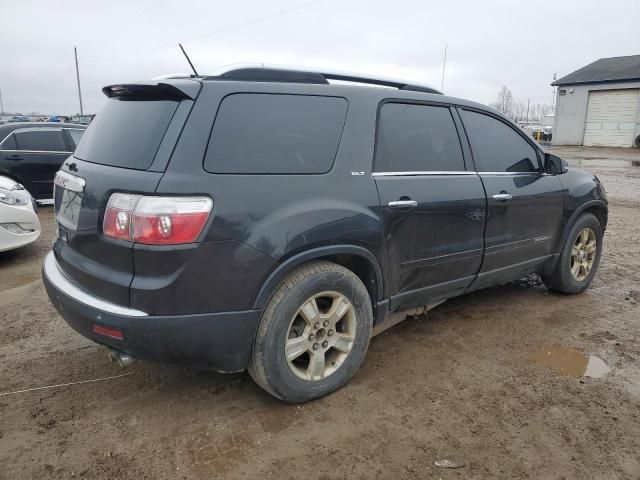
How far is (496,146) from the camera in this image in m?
3.86

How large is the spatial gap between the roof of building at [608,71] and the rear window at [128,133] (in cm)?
3164

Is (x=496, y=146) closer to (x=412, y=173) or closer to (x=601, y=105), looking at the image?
(x=412, y=173)

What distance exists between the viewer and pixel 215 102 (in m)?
2.48

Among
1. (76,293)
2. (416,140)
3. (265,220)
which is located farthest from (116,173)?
(416,140)

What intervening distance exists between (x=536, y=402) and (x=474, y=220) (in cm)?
128

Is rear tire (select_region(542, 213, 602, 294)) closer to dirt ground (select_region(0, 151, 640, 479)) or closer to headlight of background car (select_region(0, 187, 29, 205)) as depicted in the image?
dirt ground (select_region(0, 151, 640, 479))

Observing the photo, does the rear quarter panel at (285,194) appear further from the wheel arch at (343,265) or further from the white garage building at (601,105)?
the white garage building at (601,105)

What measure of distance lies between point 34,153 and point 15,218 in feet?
12.8

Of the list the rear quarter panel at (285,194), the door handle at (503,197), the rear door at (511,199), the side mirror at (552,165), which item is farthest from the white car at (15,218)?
the side mirror at (552,165)

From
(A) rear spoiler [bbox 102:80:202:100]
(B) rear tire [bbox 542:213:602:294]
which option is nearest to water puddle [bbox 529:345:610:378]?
(B) rear tire [bbox 542:213:602:294]

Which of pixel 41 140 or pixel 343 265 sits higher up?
pixel 41 140

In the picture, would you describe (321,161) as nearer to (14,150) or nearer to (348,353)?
(348,353)

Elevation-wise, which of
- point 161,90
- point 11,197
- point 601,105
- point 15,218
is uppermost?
point 601,105

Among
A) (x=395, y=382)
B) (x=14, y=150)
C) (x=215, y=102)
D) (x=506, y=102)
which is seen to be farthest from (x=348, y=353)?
(x=506, y=102)
